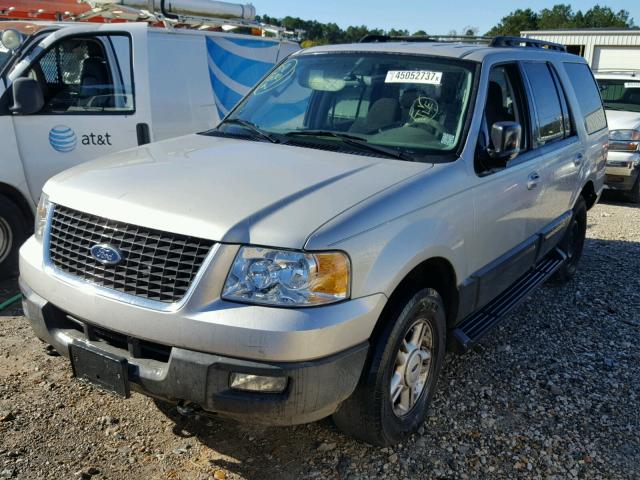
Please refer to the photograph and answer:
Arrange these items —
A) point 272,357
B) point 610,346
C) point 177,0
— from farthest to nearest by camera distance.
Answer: point 177,0 → point 610,346 → point 272,357

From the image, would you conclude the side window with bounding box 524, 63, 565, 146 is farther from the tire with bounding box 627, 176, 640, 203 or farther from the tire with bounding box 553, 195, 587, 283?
the tire with bounding box 627, 176, 640, 203

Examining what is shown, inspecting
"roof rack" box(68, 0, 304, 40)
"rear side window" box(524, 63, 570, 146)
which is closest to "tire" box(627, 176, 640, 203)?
"rear side window" box(524, 63, 570, 146)

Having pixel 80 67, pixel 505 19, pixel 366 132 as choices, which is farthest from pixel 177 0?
pixel 505 19

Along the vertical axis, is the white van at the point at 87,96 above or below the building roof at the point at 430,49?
below

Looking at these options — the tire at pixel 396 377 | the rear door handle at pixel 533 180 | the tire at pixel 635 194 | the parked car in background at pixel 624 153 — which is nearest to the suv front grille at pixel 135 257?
the tire at pixel 396 377

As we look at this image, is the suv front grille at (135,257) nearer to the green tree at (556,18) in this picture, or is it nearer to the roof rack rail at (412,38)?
the roof rack rail at (412,38)

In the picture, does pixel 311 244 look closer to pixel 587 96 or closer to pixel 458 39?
pixel 458 39

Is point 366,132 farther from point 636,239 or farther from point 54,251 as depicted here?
point 636,239

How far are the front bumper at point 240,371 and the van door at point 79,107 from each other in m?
3.15

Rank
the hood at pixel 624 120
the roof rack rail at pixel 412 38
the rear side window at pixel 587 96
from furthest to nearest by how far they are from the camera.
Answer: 1. the hood at pixel 624 120
2. the rear side window at pixel 587 96
3. the roof rack rail at pixel 412 38

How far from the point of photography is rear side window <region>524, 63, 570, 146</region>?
4473 mm

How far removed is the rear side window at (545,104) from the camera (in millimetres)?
4473

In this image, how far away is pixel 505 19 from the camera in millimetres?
66312

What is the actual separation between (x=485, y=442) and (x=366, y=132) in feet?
6.05
